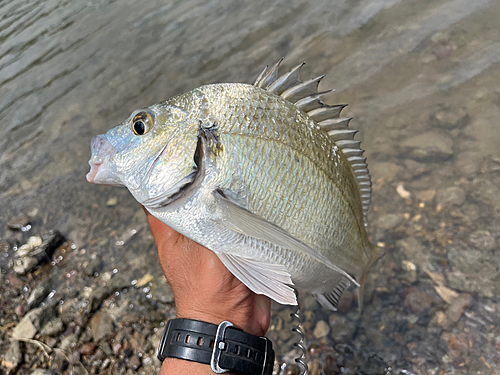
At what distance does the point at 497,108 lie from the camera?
11.9 ft

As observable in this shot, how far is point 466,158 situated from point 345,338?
7.16 ft

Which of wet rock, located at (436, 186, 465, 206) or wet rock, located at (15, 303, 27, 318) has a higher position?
wet rock, located at (15, 303, 27, 318)

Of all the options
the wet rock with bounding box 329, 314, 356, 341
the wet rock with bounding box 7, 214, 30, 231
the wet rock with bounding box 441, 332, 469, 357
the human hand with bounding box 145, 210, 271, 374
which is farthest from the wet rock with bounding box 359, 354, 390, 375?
the wet rock with bounding box 7, 214, 30, 231

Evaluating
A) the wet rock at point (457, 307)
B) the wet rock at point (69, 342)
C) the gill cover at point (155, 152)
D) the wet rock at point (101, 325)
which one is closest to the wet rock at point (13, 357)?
the wet rock at point (69, 342)

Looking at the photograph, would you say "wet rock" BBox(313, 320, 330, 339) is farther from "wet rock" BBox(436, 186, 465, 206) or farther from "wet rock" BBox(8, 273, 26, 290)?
"wet rock" BBox(8, 273, 26, 290)

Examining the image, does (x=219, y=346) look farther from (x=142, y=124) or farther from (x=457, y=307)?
(x=457, y=307)

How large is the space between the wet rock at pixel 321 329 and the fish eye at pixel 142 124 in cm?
210

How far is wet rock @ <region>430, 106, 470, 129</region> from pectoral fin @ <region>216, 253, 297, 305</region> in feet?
10.0

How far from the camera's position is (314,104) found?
186 cm

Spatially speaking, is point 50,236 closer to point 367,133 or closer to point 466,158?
point 367,133

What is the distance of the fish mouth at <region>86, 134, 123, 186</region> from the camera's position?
5.17 ft

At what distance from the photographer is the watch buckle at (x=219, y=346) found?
5.18 ft

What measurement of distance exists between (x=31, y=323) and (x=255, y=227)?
2643 mm

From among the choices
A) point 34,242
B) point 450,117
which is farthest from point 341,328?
point 34,242
